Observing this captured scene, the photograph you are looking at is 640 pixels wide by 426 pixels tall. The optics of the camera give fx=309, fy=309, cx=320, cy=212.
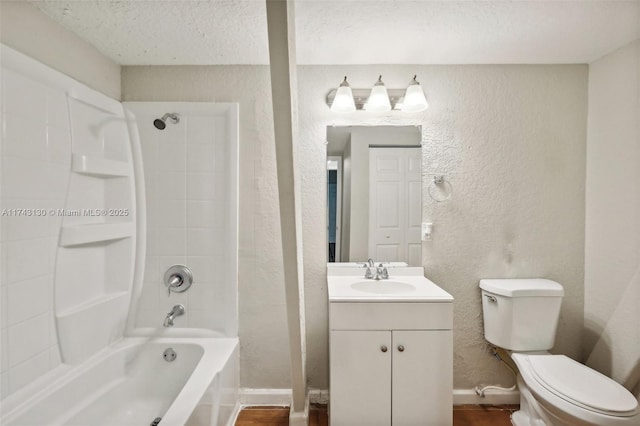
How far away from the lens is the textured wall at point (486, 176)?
205 centimetres

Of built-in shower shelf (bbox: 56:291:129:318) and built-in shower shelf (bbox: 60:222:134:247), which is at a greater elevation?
built-in shower shelf (bbox: 60:222:134:247)

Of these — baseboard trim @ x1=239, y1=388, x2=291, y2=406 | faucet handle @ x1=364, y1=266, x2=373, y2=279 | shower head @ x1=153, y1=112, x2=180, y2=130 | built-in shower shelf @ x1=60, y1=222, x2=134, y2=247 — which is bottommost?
baseboard trim @ x1=239, y1=388, x2=291, y2=406

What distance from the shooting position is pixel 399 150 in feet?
6.81

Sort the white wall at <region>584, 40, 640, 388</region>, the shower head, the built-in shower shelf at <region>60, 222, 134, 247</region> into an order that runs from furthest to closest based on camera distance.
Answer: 1. the shower head
2. the white wall at <region>584, 40, 640, 388</region>
3. the built-in shower shelf at <region>60, 222, 134, 247</region>

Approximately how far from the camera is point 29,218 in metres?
1.41

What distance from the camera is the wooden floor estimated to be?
6.20 feet

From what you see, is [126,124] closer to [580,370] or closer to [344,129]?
[344,129]

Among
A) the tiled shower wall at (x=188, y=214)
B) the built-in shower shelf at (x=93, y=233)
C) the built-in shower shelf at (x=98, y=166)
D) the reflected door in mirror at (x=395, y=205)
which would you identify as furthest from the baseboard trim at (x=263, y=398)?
the built-in shower shelf at (x=98, y=166)

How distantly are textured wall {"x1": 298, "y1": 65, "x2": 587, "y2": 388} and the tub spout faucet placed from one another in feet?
2.87

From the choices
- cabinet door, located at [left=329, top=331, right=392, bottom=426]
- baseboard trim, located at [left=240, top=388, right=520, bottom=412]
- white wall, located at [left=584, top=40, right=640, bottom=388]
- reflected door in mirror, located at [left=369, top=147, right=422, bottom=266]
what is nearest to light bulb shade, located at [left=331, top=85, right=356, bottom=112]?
reflected door in mirror, located at [left=369, top=147, right=422, bottom=266]

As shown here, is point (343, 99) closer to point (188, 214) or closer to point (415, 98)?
point (415, 98)

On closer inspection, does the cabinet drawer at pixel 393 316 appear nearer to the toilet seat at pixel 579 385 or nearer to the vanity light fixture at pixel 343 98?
the toilet seat at pixel 579 385

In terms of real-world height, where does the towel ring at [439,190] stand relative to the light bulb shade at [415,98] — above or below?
below

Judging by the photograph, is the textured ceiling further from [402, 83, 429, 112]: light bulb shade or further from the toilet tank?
the toilet tank
